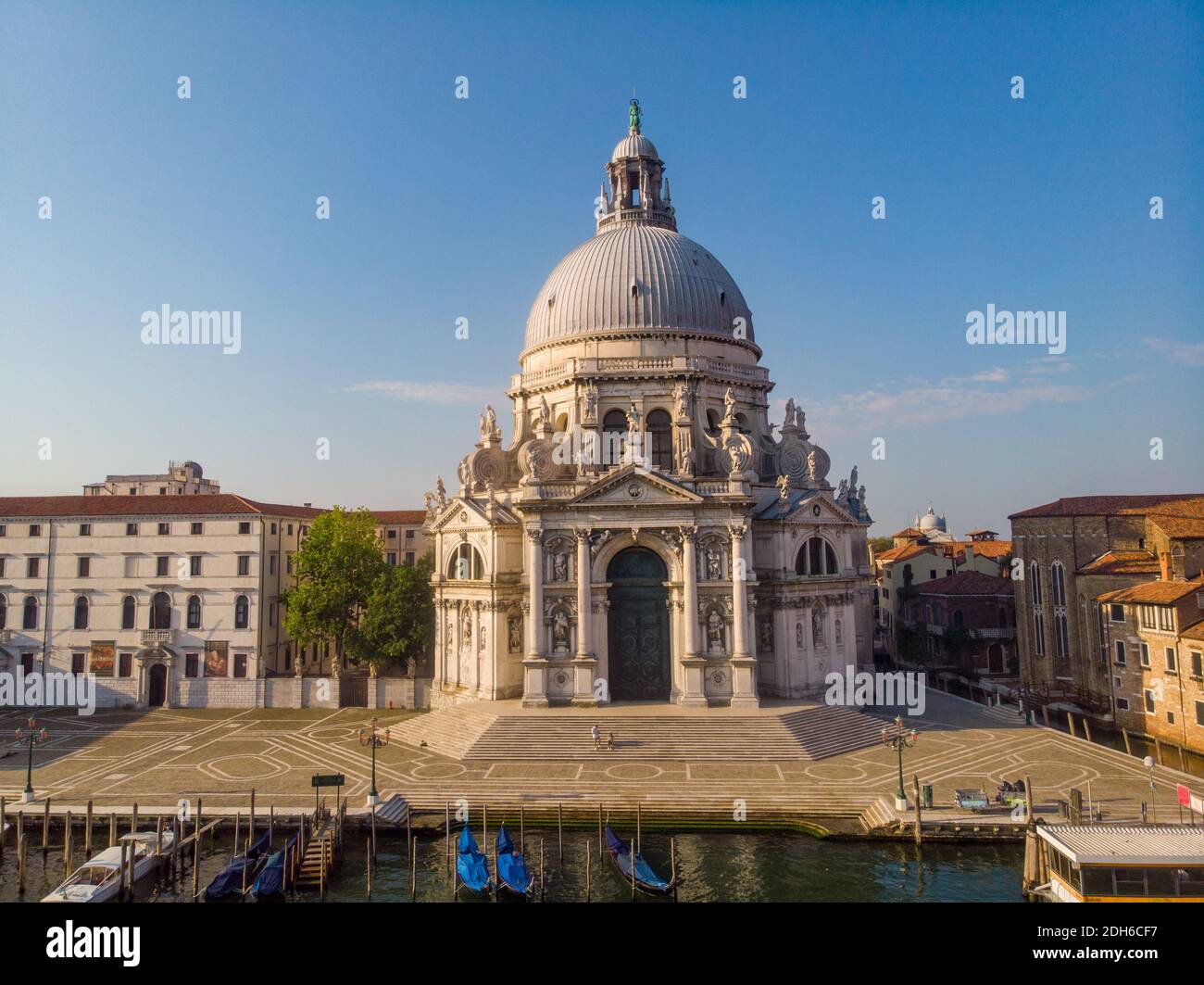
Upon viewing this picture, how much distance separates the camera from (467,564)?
4744cm

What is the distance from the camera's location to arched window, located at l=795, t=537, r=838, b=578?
46781 millimetres

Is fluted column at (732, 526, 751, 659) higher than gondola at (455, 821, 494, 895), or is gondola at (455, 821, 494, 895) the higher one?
fluted column at (732, 526, 751, 659)

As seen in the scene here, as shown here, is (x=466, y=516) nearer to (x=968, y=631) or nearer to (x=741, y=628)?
(x=741, y=628)

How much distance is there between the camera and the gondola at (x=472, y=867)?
24.7 m

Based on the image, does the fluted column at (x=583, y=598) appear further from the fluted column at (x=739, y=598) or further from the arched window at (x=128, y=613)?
the arched window at (x=128, y=613)

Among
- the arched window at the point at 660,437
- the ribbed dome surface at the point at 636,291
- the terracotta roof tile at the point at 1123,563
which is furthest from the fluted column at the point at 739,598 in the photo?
the terracotta roof tile at the point at 1123,563

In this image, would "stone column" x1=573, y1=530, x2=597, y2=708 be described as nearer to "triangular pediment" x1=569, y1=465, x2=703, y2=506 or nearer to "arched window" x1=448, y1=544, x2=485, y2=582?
"triangular pediment" x1=569, y1=465, x2=703, y2=506

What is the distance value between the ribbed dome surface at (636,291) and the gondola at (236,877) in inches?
1345

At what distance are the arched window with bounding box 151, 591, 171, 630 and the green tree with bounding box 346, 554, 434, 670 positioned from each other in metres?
12.4

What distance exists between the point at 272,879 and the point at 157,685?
34.4 metres

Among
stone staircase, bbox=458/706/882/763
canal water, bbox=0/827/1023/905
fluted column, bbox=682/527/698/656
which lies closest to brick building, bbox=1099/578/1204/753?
stone staircase, bbox=458/706/882/763

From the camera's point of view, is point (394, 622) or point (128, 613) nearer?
point (394, 622)

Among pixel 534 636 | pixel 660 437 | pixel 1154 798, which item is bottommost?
pixel 1154 798

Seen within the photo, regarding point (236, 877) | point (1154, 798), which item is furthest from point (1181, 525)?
point (236, 877)
